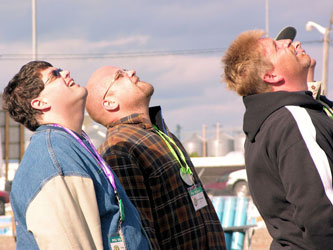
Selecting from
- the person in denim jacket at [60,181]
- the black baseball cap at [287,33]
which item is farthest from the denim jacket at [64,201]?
the black baseball cap at [287,33]

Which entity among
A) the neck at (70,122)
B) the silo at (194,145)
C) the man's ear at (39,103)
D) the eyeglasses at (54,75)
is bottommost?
the silo at (194,145)

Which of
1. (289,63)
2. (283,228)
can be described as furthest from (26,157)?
(289,63)

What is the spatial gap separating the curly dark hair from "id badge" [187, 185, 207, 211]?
109cm

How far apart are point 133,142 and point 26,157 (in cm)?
101

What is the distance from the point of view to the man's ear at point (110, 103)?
377 cm

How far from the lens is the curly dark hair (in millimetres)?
2691

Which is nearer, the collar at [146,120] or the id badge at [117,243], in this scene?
the id badge at [117,243]

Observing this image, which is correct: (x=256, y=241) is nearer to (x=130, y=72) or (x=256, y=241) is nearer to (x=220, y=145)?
(x=130, y=72)

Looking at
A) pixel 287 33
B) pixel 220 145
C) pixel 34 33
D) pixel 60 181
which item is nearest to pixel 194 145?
pixel 220 145

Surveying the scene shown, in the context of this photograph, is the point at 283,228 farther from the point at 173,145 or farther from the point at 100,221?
the point at 173,145

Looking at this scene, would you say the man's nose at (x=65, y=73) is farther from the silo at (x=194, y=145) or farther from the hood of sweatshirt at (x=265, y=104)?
the silo at (x=194, y=145)

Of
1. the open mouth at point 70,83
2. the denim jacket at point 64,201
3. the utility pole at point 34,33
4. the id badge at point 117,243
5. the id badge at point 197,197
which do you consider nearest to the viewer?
the denim jacket at point 64,201

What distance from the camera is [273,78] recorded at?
304 centimetres

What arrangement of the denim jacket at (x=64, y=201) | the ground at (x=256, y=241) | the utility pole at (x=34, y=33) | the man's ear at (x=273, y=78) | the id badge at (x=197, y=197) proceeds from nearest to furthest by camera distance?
the denim jacket at (x=64, y=201), the man's ear at (x=273, y=78), the id badge at (x=197, y=197), the ground at (x=256, y=241), the utility pole at (x=34, y=33)
